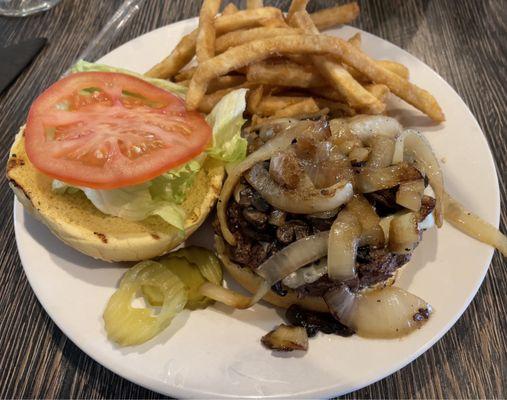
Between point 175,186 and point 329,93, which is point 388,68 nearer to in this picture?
point 329,93

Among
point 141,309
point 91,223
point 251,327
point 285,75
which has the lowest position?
point 251,327

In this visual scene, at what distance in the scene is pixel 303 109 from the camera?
2.26m

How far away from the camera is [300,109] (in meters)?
2.26

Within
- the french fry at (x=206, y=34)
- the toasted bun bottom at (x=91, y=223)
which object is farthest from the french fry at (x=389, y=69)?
the toasted bun bottom at (x=91, y=223)

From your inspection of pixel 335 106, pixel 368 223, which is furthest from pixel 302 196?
pixel 335 106

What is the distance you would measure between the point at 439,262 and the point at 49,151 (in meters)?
1.60

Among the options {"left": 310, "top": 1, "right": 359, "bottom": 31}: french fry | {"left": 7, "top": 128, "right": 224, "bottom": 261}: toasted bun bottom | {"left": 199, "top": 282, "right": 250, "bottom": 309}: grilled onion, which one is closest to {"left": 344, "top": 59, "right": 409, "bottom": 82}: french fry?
{"left": 310, "top": 1, "right": 359, "bottom": 31}: french fry

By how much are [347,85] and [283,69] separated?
0.31 meters

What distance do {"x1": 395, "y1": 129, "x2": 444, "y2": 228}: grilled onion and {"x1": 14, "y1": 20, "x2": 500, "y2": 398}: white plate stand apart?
19 cm

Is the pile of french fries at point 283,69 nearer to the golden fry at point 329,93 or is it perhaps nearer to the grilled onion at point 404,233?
the golden fry at point 329,93

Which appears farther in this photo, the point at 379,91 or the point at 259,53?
the point at 379,91

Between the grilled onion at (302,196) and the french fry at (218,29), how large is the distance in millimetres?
941

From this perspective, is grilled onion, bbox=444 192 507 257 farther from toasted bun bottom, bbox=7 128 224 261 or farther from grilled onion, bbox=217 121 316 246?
toasted bun bottom, bbox=7 128 224 261

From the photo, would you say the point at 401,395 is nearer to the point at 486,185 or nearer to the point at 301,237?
the point at 301,237
